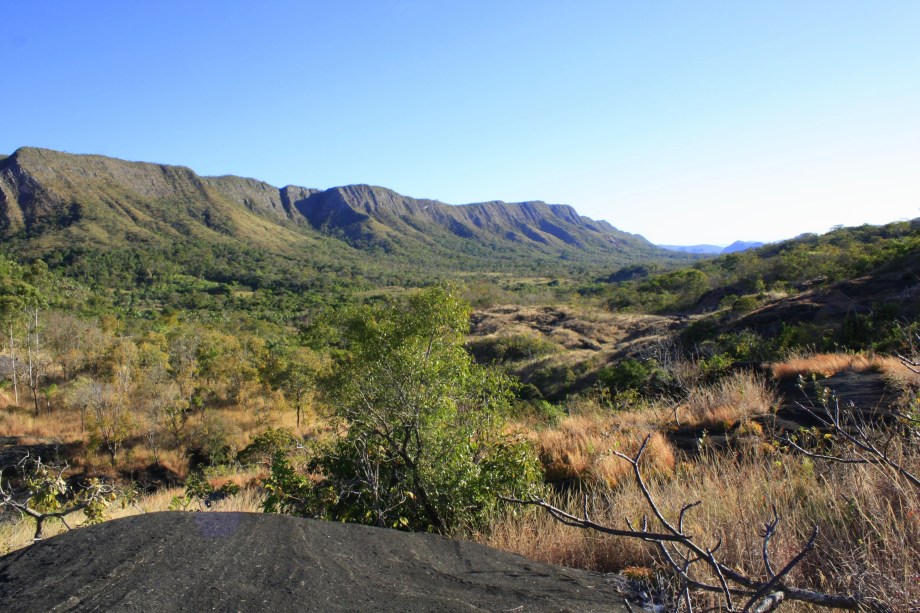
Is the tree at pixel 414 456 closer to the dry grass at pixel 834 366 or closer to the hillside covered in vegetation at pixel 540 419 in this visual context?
the hillside covered in vegetation at pixel 540 419

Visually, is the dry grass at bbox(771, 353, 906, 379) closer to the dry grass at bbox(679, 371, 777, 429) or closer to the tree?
the dry grass at bbox(679, 371, 777, 429)

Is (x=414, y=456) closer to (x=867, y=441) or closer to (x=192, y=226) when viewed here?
(x=867, y=441)

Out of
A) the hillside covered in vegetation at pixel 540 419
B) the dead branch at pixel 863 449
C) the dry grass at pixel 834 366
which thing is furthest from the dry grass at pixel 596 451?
the dry grass at pixel 834 366

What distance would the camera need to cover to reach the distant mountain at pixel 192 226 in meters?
98.2

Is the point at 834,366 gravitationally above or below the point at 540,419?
above

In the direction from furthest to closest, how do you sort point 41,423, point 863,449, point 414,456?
1. point 41,423
2. point 414,456
3. point 863,449

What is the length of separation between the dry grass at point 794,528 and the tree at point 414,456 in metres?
0.47

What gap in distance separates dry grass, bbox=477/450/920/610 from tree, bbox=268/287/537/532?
468mm

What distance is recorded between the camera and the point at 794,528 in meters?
2.38

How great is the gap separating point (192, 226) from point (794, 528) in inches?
5466

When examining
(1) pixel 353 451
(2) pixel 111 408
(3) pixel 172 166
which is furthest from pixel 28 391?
(3) pixel 172 166

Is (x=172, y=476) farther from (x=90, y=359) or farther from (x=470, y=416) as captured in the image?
(x=470, y=416)

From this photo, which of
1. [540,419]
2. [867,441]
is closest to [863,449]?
[867,441]

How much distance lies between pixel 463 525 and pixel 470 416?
1.02m
